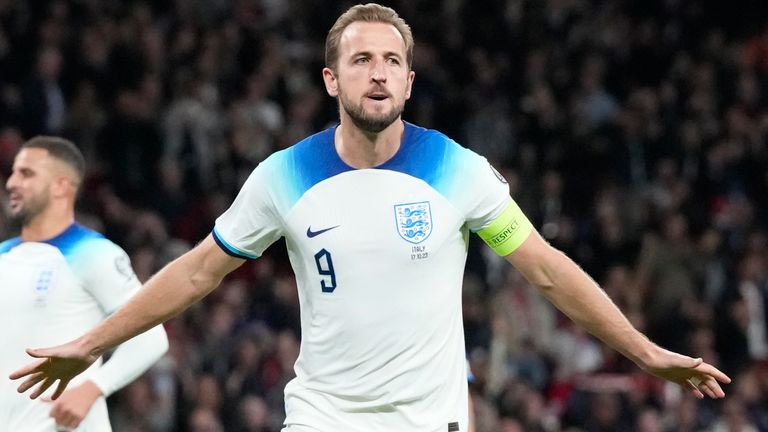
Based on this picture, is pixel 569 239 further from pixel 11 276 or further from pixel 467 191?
pixel 467 191

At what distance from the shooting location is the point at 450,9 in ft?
56.9

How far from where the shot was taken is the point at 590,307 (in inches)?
202

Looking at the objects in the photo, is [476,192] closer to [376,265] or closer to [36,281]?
[376,265]

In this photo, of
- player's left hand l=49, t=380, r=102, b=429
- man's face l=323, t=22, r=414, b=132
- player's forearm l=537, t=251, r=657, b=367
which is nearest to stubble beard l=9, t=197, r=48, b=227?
player's left hand l=49, t=380, r=102, b=429

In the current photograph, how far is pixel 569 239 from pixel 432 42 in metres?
3.36

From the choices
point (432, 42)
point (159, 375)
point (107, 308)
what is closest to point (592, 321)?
point (107, 308)

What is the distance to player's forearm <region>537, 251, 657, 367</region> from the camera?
16.8 ft

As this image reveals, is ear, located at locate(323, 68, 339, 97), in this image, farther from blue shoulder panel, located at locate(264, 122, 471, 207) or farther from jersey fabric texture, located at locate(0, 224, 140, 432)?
jersey fabric texture, located at locate(0, 224, 140, 432)

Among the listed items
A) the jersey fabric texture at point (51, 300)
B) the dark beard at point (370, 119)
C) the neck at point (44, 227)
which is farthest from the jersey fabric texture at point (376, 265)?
the neck at point (44, 227)

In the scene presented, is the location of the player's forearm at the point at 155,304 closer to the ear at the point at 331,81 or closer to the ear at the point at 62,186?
the ear at the point at 331,81

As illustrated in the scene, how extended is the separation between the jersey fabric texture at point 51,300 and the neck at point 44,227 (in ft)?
0.20

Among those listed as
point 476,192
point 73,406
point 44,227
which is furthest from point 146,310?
point 44,227

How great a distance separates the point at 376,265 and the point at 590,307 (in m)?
0.80

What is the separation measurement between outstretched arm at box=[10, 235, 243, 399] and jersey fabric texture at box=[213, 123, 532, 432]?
10 centimetres
